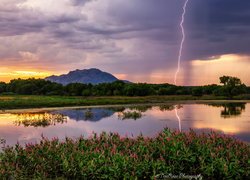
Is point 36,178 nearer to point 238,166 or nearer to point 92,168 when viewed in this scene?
point 92,168

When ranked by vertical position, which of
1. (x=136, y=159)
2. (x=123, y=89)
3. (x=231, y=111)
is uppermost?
(x=123, y=89)

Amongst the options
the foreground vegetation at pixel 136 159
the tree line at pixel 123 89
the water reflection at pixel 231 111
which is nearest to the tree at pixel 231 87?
the tree line at pixel 123 89

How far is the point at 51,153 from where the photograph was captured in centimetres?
1376

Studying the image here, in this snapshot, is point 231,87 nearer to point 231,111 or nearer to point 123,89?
point 123,89

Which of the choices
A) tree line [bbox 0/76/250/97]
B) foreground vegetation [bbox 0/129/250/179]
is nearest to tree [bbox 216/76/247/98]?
tree line [bbox 0/76/250/97]

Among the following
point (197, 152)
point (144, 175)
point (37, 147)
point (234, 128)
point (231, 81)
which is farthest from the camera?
point (231, 81)

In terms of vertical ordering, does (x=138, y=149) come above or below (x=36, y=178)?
above

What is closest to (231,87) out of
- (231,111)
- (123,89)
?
(123,89)

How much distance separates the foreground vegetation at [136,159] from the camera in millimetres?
12148

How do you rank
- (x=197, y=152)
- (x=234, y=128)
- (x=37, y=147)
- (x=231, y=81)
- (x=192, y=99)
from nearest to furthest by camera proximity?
(x=197, y=152) → (x=37, y=147) → (x=234, y=128) → (x=192, y=99) → (x=231, y=81)

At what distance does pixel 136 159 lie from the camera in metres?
12.4

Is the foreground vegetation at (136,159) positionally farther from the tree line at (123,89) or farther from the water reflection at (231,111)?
the tree line at (123,89)

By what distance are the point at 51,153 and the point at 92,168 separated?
2.13 meters

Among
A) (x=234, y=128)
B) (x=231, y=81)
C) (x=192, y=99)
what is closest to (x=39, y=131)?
(x=234, y=128)
